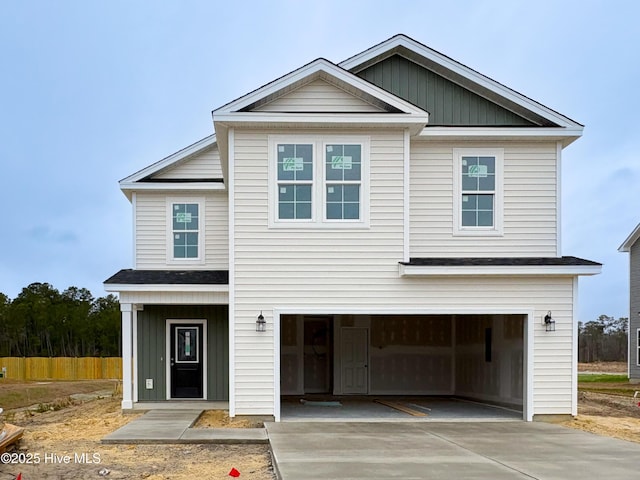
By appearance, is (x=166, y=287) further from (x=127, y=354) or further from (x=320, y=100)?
(x=320, y=100)

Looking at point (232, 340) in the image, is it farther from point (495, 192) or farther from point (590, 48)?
point (590, 48)

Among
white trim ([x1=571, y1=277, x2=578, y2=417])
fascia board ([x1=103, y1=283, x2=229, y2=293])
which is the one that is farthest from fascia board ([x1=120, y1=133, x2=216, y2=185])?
white trim ([x1=571, y1=277, x2=578, y2=417])

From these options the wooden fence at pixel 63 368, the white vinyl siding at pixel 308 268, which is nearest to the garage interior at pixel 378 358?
the white vinyl siding at pixel 308 268

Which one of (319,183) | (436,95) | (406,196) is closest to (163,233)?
(319,183)

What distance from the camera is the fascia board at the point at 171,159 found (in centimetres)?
1513

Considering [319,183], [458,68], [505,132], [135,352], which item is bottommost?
[135,352]

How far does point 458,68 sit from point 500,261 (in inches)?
149

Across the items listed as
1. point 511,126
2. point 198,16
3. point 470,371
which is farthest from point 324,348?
point 198,16

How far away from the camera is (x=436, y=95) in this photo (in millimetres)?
12797

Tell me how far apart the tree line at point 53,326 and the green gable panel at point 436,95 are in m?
44.6

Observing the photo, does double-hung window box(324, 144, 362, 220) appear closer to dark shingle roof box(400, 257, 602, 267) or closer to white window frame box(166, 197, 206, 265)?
dark shingle roof box(400, 257, 602, 267)

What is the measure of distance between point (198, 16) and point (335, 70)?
6.75 metres

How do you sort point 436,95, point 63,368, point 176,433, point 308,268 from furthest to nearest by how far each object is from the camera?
point 63,368 → point 436,95 → point 308,268 → point 176,433

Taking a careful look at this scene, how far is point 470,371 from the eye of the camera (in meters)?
16.0
